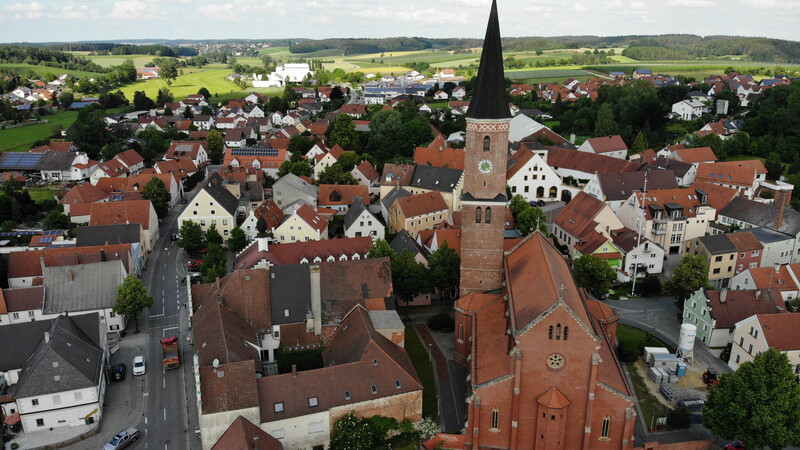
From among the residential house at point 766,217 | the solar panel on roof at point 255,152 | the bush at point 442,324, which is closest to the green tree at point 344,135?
the solar panel on roof at point 255,152

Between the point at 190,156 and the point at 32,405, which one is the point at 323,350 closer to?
the point at 32,405

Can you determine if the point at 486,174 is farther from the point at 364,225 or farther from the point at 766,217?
the point at 766,217

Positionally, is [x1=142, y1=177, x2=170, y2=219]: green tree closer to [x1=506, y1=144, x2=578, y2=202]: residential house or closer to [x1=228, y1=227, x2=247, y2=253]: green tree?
[x1=228, y1=227, x2=247, y2=253]: green tree

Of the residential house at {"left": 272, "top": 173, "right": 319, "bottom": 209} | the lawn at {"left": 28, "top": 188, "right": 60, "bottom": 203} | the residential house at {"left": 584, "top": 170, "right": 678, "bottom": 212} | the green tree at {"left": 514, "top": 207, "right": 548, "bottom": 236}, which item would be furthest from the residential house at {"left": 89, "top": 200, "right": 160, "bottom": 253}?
the residential house at {"left": 584, "top": 170, "right": 678, "bottom": 212}

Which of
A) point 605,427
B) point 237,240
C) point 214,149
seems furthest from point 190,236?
point 214,149

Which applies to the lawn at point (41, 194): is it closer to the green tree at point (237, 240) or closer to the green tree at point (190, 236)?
the green tree at point (190, 236)
